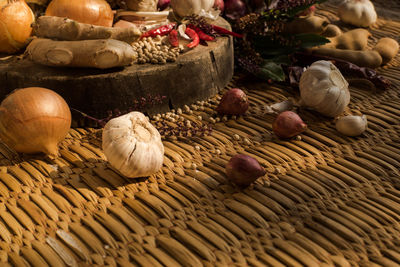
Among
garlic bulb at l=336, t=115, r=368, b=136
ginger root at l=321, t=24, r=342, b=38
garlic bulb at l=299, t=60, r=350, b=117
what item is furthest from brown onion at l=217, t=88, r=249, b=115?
ginger root at l=321, t=24, r=342, b=38

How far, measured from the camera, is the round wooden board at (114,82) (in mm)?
1368

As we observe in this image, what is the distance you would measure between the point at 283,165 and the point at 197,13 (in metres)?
0.75

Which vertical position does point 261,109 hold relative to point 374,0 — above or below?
below

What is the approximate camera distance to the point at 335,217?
111 centimetres

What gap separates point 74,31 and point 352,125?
0.95m

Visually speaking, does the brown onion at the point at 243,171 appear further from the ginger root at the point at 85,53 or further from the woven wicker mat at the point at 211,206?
the ginger root at the point at 85,53

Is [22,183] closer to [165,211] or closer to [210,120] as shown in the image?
[165,211]

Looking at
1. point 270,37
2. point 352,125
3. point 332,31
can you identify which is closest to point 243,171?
point 352,125

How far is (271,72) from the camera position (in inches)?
70.4

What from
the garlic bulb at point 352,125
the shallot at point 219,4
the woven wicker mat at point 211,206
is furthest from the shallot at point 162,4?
the garlic bulb at point 352,125

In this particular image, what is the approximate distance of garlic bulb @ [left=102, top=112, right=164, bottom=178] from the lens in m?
1.15

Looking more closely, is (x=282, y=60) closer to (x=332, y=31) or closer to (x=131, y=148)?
(x=332, y=31)

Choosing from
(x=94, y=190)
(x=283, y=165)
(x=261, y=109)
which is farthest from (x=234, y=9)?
(x=94, y=190)

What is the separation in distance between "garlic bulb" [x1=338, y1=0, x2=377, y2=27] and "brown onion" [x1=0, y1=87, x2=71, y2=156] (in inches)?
63.0
